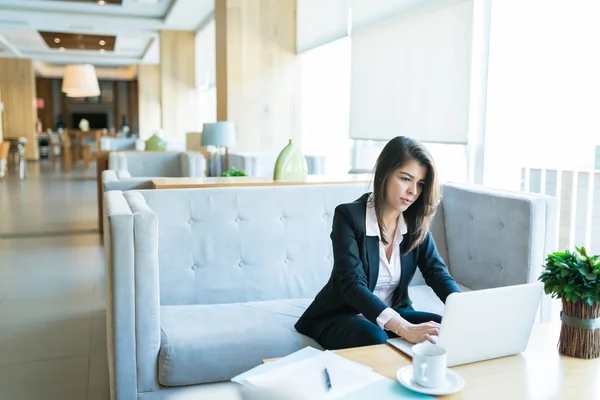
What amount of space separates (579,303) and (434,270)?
633mm

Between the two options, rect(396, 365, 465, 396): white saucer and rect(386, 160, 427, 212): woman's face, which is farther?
rect(386, 160, 427, 212): woman's face

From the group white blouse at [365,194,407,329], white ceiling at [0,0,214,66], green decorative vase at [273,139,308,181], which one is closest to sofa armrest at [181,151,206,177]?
green decorative vase at [273,139,308,181]

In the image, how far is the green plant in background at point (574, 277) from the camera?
152 centimetres

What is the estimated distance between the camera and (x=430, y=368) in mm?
1306

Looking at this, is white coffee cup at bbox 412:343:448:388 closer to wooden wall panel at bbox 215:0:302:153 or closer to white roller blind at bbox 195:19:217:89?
wooden wall panel at bbox 215:0:302:153

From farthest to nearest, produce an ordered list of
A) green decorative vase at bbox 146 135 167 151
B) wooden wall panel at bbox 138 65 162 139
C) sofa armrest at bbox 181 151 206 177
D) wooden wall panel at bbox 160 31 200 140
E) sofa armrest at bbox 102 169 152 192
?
wooden wall panel at bbox 138 65 162 139 → wooden wall panel at bbox 160 31 200 140 → green decorative vase at bbox 146 135 167 151 → sofa armrest at bbox 181 151 206 177 → sofa armrest at bbox 102 169 152 192

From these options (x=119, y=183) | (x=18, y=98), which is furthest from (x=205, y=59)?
(x=18, y=98)

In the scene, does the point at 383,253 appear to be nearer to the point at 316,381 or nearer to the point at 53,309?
the point at 316,381

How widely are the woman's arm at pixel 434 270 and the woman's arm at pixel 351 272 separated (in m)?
0.27

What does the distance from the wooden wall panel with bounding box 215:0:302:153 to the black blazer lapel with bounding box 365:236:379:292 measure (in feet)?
19.2

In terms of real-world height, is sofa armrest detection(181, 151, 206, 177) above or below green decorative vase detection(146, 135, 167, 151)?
below

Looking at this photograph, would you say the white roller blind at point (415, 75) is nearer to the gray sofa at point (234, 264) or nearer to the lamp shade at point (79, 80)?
the gray sofa at point (234, 264)

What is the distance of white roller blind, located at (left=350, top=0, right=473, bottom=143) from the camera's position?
167 inches

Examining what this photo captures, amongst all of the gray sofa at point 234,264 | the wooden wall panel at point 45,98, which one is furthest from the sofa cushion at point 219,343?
the wooden wall panel at point 45,98
